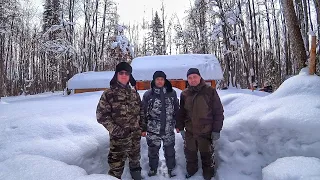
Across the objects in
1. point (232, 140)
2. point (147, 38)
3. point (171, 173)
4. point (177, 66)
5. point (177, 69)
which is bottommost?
point (171, 173)

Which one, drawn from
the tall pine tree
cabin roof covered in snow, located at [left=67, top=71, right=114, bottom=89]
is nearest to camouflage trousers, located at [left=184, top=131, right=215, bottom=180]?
cabin roof covered in snow, located at [left=67, top=71, right=114, bottom=89]

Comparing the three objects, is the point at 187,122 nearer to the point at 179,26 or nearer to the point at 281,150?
the point at 281,150

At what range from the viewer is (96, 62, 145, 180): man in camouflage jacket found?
365 cm

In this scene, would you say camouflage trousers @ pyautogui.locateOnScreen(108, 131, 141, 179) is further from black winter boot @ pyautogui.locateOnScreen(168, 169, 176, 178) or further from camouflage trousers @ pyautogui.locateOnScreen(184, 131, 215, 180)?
camouflage trousers @ pyautogui.locateOnScreen(184, 131, 215, 180)

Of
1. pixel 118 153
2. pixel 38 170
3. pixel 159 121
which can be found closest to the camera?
pixel 38 170

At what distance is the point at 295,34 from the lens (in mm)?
5840

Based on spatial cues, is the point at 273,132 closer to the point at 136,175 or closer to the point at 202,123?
the point at 202,123

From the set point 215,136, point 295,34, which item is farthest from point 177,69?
point 215,136

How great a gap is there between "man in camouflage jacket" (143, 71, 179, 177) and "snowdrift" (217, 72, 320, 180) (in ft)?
2.89

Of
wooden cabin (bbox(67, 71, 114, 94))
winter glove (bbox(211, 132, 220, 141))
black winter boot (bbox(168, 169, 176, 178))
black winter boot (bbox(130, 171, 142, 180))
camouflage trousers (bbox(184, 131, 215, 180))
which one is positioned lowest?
black winter boot (bbox(168, 169, 176, 178))

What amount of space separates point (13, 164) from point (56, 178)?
2.11 feet

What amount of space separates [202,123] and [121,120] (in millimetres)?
1219

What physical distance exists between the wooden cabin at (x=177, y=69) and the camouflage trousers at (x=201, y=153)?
12.0 meters

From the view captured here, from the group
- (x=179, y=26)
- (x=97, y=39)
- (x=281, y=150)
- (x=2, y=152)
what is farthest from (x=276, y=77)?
(x=2, y=152)
